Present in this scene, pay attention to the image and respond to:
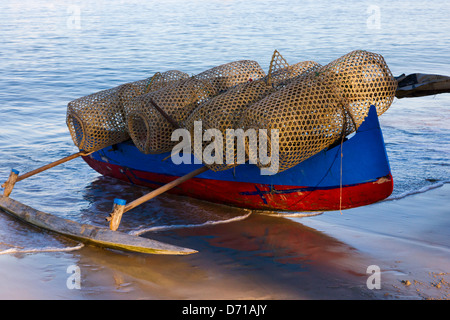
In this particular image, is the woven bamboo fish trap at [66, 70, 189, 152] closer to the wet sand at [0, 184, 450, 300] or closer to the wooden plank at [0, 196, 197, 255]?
the wooden plank at [0, 196, 197, 255]

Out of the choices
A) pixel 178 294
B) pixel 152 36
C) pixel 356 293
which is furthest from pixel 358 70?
pixel 152 36

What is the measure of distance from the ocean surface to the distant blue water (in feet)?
0.12

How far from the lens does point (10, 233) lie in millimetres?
6031

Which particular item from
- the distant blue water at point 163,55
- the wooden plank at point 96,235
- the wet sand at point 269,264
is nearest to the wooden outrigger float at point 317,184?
the wooden plank at point 96,235

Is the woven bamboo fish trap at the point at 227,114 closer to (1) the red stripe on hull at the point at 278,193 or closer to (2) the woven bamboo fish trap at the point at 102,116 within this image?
(1) the red stripe on hull at the point at 278,193

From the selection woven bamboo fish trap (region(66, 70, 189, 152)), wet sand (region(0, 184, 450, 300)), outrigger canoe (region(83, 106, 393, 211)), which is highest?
woven bamboo fish trap (region(66, 70, 189, 152))

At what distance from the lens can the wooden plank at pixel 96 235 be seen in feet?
17.4

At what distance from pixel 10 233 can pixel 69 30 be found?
77.1 ft

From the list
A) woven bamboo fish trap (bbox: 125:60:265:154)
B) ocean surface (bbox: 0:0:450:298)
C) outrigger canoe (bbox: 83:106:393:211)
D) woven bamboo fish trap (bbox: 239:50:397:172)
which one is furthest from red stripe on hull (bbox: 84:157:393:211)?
woven bamboo fish trap (bbox: 125:60:265:154)

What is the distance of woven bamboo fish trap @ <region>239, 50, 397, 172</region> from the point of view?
526cm

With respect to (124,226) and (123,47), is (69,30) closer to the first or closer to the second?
(123,47)

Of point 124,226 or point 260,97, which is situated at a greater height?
point 260,97

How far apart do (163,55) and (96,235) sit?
16.0 meters

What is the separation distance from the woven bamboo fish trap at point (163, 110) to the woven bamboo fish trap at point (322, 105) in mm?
1105
